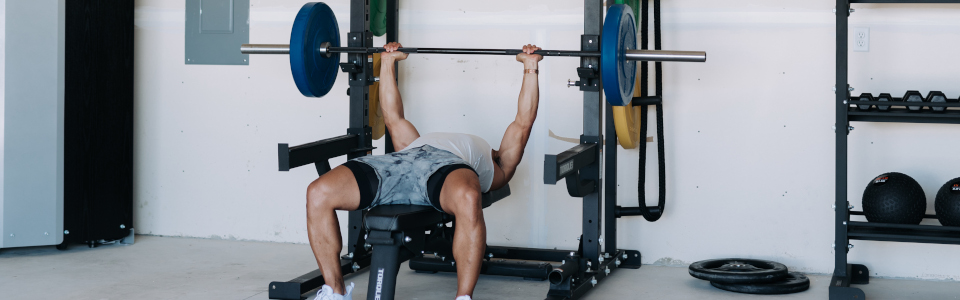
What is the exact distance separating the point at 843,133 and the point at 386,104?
172 centimetres

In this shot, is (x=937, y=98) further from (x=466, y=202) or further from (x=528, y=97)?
(x=466, y=202)

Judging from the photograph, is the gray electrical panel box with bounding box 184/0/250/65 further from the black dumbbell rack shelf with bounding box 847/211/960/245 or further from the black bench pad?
the black dumbbell rack shelf with bounding box 847/211/960/245

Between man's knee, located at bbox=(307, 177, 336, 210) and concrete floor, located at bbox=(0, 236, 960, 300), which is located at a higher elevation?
man's knee, located at bbox=(307, 177, 336, 210)

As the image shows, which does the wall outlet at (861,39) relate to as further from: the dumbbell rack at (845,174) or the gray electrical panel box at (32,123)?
the gray electrical panel box at (32,123)

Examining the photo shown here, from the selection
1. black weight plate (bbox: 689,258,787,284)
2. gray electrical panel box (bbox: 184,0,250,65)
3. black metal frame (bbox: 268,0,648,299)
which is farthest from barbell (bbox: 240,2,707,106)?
gray electrical panel box (bbox: 184,0,250,65)

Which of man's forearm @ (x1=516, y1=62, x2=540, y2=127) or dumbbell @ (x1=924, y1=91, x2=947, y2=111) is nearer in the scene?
dumbbell @ (x1=924, y1=91, x2=947, y2=111)

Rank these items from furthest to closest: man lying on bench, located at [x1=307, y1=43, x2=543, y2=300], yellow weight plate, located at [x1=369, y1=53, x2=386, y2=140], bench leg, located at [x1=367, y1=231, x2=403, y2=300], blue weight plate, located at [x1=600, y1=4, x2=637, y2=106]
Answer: yellow weight plate, located at [x1=369, y1=53, x2=386, y2=140] → blue weight plate, located at [x1=600, y1=4, x2=637, y2=106] → man lying on bench, located at [x1=307, y1=43, x2=543, y2=300] → bench leg, located at [x1=367, y1=231, x2=403, y2=300]

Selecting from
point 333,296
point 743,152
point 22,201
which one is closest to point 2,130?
point 22,201

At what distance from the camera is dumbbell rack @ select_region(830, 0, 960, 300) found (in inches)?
116

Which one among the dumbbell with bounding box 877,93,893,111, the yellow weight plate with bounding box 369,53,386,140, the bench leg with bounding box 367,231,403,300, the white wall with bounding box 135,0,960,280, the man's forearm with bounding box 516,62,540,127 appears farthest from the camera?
the yellow weight plate with bounding box 369,53,386,140

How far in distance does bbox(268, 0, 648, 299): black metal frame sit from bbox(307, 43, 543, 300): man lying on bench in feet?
0.47

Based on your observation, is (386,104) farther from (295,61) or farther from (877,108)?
(877,108)

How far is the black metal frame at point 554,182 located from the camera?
292 cm

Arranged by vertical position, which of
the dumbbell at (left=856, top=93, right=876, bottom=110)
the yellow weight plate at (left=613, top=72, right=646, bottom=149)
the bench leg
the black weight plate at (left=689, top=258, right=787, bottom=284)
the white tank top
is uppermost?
the dumbbell at (left=856, top=93, right=876, bottom=110)
